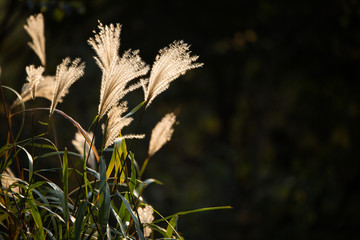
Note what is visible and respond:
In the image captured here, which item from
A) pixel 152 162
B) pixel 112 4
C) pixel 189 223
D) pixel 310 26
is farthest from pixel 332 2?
pixel 152 162

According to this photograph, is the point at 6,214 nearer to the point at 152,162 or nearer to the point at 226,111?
the point at 152,162

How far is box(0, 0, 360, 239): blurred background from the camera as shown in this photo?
14.4ft

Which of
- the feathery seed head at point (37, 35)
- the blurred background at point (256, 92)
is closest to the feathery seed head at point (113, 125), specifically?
the feathery seed head at point (37, 35)

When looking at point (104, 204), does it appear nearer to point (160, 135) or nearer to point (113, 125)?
point (113, 125)

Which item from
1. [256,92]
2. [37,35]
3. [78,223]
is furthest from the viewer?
[256,92]

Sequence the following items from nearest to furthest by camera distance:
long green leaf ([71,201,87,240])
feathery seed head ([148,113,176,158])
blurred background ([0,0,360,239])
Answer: long green leaf ([71,201,87,240]), feathery seed head ([148,113,176,158]), blurred background ([0,0,360,239])

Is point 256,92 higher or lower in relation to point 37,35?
lower

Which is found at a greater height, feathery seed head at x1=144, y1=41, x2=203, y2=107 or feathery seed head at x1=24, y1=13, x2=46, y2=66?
feathery seed head at x1=24, y1=13, x2=46, y2=66

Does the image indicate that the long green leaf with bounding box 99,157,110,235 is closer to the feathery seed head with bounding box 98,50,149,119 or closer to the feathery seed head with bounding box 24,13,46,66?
the feathery seed head with bounding box 98,50,149,119

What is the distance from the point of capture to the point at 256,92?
6.91 metres

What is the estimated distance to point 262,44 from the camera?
5.62m

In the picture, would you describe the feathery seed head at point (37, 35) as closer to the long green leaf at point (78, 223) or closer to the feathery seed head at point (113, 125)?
the feathery seed head at point (113, 125)

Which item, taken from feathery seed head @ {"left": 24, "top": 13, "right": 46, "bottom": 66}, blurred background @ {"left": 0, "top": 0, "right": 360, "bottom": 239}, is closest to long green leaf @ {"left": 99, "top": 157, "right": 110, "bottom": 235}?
feathery seed head @ {"left": 24, "top": 13, "right": 46, "bottom": 66}

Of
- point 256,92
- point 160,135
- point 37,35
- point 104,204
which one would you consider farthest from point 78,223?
point 256,92
